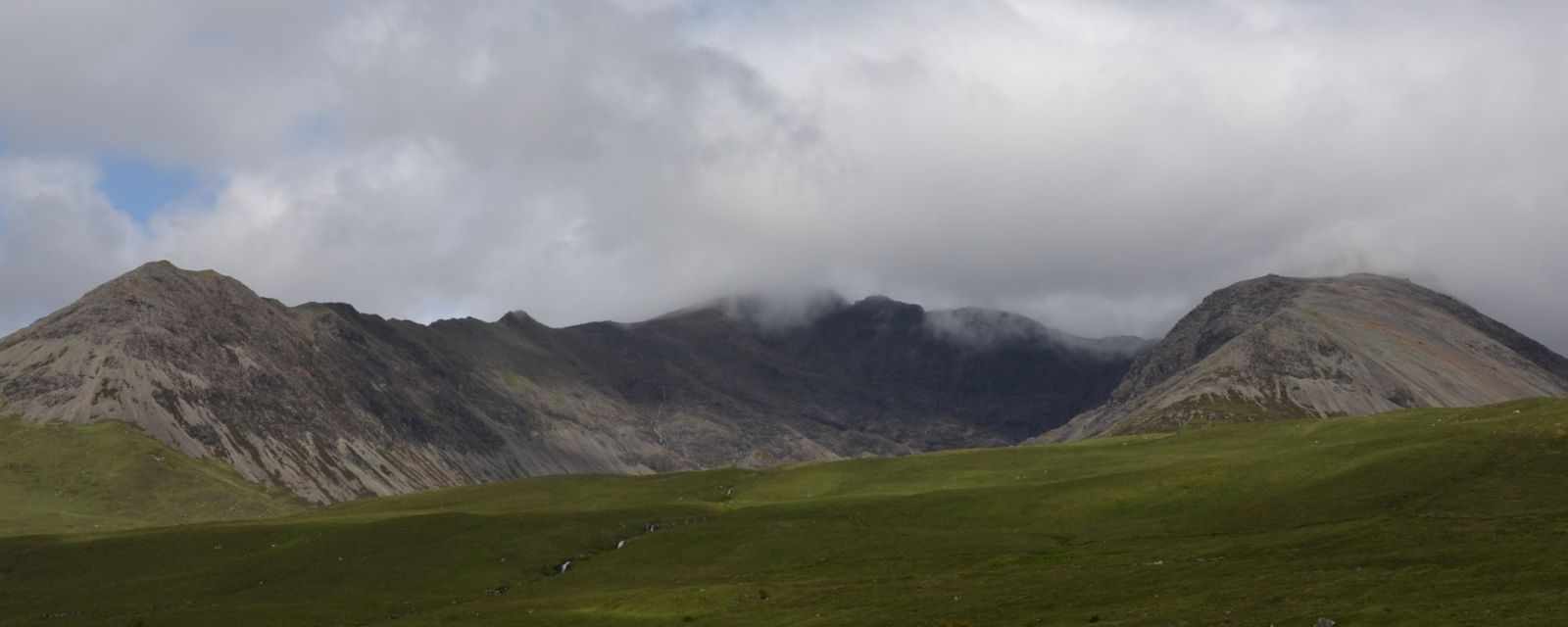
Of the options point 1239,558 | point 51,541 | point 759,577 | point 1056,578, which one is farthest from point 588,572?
point 51,541

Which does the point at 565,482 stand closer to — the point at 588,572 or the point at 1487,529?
the point at 588,572

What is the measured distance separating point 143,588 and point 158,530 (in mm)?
26507

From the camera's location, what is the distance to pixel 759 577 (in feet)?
310

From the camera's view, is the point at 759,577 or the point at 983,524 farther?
the point at 983,524

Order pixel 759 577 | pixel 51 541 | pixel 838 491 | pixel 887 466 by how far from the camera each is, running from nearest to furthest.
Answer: pixel 759 577
pixel 51 541
pixel 838 491
pixel 887 466

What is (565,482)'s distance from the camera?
166 m

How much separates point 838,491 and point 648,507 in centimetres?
1959

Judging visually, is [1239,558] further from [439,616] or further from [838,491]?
[838,491]

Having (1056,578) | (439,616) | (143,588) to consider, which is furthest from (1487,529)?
(143,588)

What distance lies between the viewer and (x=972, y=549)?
318 feet

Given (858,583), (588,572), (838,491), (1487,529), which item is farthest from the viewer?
(838,491)

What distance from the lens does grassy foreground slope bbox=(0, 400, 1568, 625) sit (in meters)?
65.4

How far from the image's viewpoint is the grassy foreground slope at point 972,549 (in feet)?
215

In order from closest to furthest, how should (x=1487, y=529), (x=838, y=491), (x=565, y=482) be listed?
1. (x=1487, y=529)
2. (x=838, y=491)
3. (x=565, y=482)
